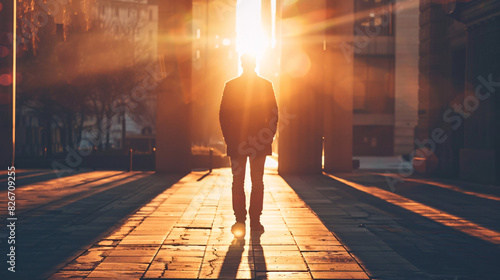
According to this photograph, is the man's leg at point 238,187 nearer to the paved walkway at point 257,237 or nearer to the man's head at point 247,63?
the paved walkway at point 257,237

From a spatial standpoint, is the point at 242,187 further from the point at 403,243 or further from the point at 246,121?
the point at 403,243

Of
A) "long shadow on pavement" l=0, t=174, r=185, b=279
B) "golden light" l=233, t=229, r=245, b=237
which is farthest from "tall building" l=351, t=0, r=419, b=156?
"golden light" l=233, t=229, r=245, b=237

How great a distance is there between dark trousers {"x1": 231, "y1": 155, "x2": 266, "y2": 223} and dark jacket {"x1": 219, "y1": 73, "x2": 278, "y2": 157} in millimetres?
98

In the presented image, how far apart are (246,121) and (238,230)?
123cm

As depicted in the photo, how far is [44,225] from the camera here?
7.02 meters

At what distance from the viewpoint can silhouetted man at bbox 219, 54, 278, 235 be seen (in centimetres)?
682

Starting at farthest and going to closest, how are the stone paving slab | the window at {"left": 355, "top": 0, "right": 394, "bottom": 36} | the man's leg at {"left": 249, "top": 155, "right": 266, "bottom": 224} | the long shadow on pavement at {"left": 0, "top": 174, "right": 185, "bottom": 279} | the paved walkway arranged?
the window at {"left": 355, "top": 0, "right": 394, "bottom": 36}, the man's leg at {"left": 249, "top": 155, "right": 266, "bottom": 224}, the long shadow on pavement at {"left": 0, "top": 174, "right": 185, "bottom": 279}, the paved walkway, the stone paving slab

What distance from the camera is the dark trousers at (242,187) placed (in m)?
6.86

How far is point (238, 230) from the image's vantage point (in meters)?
6.59

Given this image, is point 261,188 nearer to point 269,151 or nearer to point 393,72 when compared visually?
point 269,151

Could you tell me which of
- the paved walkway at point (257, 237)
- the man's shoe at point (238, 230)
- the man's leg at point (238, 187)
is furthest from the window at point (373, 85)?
the man's shoe at point (238, 230)

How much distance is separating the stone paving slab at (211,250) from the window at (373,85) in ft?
140

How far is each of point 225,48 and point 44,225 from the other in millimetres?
87892

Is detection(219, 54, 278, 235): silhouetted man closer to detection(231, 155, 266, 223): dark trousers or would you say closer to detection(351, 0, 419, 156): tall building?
detection(231, 155, 266, 223): dark trousers
